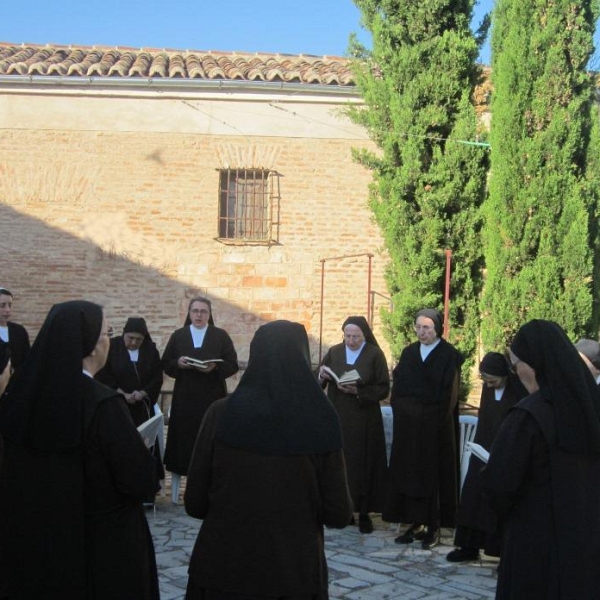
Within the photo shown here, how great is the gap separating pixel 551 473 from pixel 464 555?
11.2 ft

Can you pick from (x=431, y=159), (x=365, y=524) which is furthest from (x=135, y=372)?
(x=431, y=159)

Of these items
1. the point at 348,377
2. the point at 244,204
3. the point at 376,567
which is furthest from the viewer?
the point at 244,204

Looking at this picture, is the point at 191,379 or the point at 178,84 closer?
the point at 191,379

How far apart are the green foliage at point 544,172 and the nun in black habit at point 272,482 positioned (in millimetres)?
8873

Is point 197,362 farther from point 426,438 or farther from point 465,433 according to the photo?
point 465,433

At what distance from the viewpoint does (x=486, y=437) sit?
6.61 meters

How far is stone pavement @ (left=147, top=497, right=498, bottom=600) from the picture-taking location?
5.95 metres

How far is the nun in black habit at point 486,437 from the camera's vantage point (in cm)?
645

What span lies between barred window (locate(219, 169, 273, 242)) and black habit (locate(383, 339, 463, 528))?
27.7 feet

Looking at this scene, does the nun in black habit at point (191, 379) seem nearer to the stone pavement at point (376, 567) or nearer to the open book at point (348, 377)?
the stone pavement at point (376, 567)

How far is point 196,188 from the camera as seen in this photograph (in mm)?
15445

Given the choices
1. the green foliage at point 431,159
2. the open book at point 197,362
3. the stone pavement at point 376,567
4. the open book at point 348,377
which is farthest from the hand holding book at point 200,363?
the green foliage at point 431,159

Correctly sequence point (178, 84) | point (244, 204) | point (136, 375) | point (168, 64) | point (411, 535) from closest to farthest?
point (411, 535) → point (136, 375) → point (178, 84) → point (244, 204) → point (168, 64)

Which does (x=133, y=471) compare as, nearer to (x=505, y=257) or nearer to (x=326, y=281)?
(x=505, y=257)
